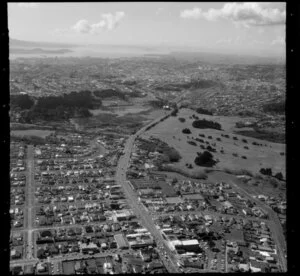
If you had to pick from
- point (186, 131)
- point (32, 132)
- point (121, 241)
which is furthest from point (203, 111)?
point (121, 241)

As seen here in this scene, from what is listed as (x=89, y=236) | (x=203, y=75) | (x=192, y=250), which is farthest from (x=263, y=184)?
(x=203, y=75)

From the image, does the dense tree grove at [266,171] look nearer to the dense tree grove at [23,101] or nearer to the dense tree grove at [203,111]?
the dense tree grove at [203,111]

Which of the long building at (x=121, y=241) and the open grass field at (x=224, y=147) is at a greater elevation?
the open grass field at (x=224, y=147)

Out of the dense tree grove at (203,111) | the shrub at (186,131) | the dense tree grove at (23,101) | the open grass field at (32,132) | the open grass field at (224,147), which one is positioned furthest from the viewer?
the dense tree grove at (203,111)

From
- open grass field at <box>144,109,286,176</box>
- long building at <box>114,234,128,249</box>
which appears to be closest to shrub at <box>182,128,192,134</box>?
open grass field at <box>144,109,286,176</box>

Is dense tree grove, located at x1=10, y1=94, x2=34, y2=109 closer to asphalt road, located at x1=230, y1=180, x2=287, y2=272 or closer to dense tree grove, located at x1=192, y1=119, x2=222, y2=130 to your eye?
dense tree grove, located at x1=192, y1=119, x2=222, y2=130

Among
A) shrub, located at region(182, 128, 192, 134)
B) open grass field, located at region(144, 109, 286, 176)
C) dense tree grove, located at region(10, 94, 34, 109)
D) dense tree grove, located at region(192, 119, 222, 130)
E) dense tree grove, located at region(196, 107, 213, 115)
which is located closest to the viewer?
open grass field, located at region(144, 109, 286, 176)

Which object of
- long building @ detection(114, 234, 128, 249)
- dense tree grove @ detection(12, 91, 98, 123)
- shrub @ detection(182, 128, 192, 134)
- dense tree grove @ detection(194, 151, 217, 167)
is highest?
dense tree grove @ detection(12, 91, 98, 123)

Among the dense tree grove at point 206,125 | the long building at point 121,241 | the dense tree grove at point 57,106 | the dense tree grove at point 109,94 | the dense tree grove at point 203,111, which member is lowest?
the long building at point 121,241

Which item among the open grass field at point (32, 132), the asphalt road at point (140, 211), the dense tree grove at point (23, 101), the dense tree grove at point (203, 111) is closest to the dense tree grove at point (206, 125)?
the dense tree grove at point (203, 111)
